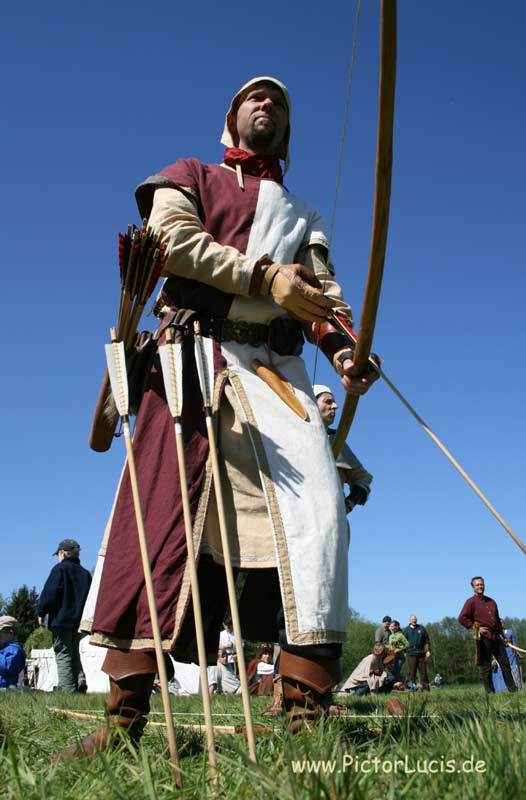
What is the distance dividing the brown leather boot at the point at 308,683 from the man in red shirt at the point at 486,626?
348 inches

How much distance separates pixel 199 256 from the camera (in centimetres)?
279

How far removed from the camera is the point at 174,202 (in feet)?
9.62

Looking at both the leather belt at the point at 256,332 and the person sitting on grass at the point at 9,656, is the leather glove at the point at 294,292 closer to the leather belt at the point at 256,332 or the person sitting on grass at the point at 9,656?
the leather belt at the point at 256,332

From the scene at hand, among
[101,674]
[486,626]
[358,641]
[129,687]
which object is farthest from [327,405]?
[358,641]

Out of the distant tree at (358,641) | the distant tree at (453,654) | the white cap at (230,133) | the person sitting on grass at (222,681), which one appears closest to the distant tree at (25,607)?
the distant tree at (358,641)

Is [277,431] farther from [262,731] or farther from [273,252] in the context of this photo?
[262,731]

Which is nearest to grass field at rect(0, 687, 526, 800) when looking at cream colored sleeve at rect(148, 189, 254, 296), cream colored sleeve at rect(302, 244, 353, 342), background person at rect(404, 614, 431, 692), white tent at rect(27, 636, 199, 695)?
cream colored sleeve at rect(148, 189, 254, 296)

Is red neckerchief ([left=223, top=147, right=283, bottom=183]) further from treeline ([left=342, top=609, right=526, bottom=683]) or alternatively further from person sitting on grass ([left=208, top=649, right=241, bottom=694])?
treeline ([left=342, top=609, right=526, bottom=683])

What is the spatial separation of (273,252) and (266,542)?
1151 mm

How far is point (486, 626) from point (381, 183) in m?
9.30

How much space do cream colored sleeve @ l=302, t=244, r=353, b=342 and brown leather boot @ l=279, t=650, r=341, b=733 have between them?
136 cm

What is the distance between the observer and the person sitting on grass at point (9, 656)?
26.5 feet

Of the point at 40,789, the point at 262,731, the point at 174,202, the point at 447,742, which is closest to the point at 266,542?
the point at 262,731

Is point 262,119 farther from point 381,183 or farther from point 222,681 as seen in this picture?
point 222,681
